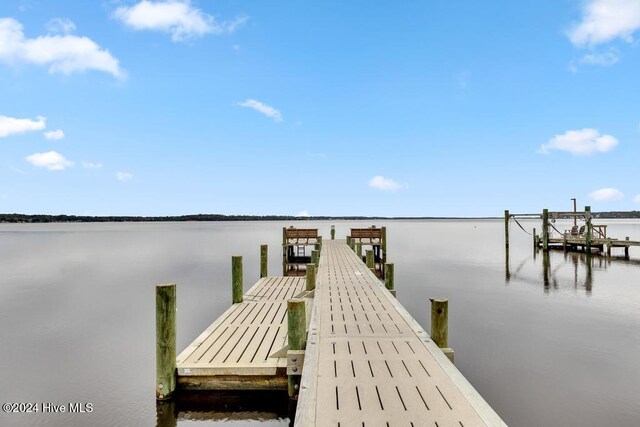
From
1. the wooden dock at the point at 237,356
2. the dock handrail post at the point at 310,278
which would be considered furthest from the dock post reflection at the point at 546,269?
the wooden dock at the point at 237,356

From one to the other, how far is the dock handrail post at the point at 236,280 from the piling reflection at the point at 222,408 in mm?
5603

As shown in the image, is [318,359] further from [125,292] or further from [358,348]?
[125,292]

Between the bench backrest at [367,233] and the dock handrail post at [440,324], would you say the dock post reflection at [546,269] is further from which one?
the dock handrail post at [440,324]

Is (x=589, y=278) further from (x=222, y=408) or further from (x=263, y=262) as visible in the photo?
(x=222, y=408)

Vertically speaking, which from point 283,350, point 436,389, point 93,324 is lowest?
point 93,324

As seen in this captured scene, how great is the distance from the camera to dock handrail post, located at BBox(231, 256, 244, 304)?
1329 centimetres

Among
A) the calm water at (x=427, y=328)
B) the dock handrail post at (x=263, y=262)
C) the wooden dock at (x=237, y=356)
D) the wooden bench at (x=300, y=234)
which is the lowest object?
the calm water at (x=427, y=328)

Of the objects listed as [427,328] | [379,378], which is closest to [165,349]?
[379,378]

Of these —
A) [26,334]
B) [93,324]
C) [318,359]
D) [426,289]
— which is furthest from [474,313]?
[26,334]

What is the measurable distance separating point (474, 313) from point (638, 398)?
8.07m

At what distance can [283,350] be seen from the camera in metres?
7.81

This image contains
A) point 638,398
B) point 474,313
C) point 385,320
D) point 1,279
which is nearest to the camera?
point 385,320

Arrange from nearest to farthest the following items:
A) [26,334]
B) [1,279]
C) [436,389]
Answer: [436,389] < [26,334] < [1,279]

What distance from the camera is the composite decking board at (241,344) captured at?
7.26m
